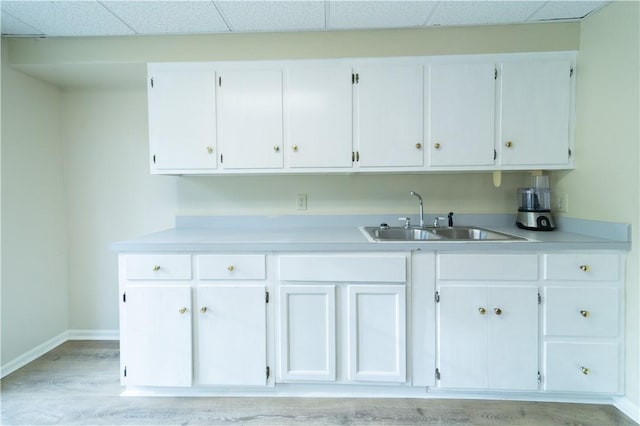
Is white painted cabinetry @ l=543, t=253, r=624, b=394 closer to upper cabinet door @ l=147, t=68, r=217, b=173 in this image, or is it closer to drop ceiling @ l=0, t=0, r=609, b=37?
drop ceiling @ l=0, t=0, r=609, b=37

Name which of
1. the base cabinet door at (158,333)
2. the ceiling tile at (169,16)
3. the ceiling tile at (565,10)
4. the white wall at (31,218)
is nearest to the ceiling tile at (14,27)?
the white wall at (31,218)

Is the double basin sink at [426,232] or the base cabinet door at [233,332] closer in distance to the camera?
the base cabinet door at [233,332]

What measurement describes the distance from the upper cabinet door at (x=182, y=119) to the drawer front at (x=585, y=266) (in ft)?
6.73

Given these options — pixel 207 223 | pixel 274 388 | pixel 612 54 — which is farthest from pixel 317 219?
pixel 612 54

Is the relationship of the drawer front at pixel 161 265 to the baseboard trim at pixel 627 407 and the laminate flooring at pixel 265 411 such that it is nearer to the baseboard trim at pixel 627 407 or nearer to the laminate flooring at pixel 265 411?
the laminate flooring at pixel 265 411

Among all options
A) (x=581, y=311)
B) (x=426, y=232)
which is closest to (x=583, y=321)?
(x=581, y=311)

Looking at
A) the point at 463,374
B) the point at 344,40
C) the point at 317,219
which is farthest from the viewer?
the point at 317,219

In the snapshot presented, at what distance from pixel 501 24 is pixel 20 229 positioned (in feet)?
11.3

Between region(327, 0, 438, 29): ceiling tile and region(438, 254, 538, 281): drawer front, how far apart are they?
4.61ft

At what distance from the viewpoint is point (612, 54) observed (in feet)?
5.19

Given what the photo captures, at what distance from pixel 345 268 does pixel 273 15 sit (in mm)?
1525

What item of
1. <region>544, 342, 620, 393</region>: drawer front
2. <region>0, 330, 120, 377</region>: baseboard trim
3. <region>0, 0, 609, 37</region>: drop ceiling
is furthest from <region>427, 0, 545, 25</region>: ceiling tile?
<region>0, 330, 120, 377</region>: baseboard trim

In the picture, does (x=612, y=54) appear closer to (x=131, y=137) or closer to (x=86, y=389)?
(x=131, y=137)

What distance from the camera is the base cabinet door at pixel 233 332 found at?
158 cm
